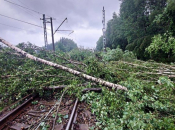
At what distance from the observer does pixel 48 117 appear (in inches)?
104

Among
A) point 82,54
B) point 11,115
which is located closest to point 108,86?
point 11,115

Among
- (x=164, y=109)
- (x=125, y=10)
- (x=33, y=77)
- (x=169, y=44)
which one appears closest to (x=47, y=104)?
(x=33, y=77)

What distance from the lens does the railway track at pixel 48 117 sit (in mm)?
2322

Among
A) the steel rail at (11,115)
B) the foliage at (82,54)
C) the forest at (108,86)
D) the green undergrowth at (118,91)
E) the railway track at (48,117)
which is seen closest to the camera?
the green undergrowth at (118,91)

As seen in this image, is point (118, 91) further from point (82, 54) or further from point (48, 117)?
point (82, 54)

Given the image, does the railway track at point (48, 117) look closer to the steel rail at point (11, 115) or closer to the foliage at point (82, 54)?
the steel rail at point (11, 115)

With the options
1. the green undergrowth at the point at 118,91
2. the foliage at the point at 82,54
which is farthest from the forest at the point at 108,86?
the foliage at the point at 82,54

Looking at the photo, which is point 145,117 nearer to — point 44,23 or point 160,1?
point 44,23

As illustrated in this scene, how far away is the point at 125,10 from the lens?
17.5 metres

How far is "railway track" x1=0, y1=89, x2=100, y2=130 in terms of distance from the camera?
2.32m

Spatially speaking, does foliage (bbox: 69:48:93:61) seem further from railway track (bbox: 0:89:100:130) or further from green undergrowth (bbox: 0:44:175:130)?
railway track (bbox: 0:89:100:130)

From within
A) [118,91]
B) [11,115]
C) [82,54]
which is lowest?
[11,115]

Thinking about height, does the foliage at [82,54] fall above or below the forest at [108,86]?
above

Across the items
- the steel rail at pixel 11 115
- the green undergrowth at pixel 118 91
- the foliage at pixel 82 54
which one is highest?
the foliage at pixel 82 54
